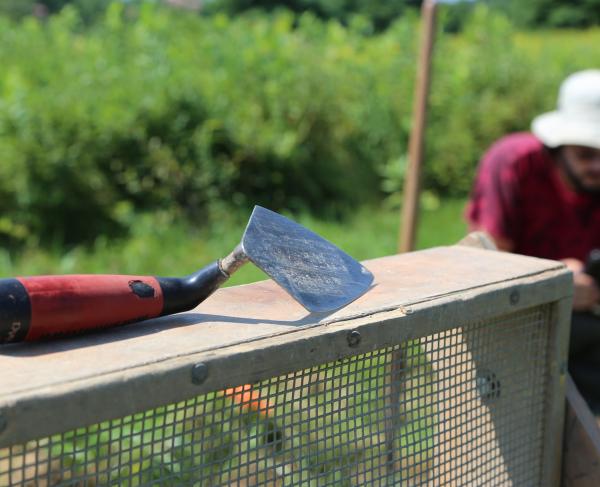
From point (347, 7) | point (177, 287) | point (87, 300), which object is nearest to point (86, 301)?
point (87, 300)

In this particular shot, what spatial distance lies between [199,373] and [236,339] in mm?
104

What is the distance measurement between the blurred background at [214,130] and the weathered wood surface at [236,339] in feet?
8.42

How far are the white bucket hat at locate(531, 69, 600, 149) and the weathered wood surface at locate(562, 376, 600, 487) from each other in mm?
1447

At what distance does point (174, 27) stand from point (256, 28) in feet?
2.32

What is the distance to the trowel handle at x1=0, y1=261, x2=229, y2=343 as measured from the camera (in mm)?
1115

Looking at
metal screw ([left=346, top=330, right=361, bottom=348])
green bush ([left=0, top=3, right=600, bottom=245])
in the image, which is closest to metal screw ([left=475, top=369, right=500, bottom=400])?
metal screw ([left=346, top=330, right=361, bottom=348])

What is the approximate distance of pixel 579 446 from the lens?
6.00 ft

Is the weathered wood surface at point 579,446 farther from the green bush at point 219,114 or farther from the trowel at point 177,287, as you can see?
the green bush at point 219,114

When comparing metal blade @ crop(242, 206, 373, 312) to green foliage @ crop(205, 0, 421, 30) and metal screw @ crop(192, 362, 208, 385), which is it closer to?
metal screw @ crop(192, 362, 208, 385)

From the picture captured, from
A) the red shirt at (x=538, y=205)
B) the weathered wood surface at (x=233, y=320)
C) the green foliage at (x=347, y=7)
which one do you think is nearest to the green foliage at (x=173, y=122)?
the red shirt at (x=538, y=205)

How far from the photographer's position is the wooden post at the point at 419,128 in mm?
3756

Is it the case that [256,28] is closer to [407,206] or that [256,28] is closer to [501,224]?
[407,206]

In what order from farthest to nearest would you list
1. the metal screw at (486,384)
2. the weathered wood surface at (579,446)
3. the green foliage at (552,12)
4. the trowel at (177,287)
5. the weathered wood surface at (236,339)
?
the green foliage at (552,12)
the weathered wood surface at (579,446)
the metal screw at (486,384)
the trowel at (177,287)
the weathered wood surface at (236,339)

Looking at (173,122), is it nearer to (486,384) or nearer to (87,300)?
(486,384)
